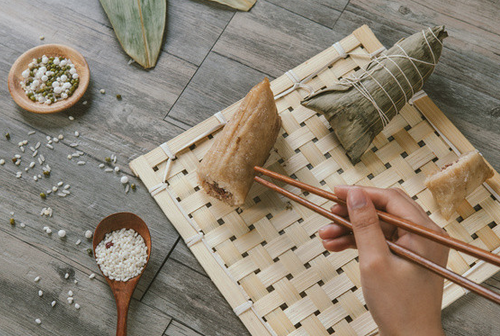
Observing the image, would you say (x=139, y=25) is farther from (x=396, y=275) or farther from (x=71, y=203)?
(x=396, y=275)

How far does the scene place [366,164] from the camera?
2041mm

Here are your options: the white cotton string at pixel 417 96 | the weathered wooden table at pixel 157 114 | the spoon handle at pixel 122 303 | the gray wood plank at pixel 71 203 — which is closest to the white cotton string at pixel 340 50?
the weathered wooden table at pixel 157 114

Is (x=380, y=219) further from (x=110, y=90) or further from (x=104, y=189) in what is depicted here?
(x=110, y=90)

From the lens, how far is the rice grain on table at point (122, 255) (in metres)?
1.94

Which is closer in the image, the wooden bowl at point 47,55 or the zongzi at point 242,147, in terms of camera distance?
the zongzi at point 242,147

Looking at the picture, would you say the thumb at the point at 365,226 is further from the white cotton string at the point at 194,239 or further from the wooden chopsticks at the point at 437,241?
the white cotton string at the point at 194,239

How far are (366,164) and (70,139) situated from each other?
145 cm

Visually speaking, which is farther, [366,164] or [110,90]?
[110,90]

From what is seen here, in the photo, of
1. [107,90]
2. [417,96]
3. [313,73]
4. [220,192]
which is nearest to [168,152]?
[220,192]

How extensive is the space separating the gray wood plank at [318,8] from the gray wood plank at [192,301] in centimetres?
142

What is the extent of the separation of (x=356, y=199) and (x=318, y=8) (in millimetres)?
1262

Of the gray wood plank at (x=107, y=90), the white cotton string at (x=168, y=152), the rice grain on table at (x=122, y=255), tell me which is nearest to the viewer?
the rice grain on table at (x=122, y=255)

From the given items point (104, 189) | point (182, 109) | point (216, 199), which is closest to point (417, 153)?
point (216, 199)

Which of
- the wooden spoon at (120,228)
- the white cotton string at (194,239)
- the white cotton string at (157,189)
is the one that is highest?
the white cotton string at (157,189)
